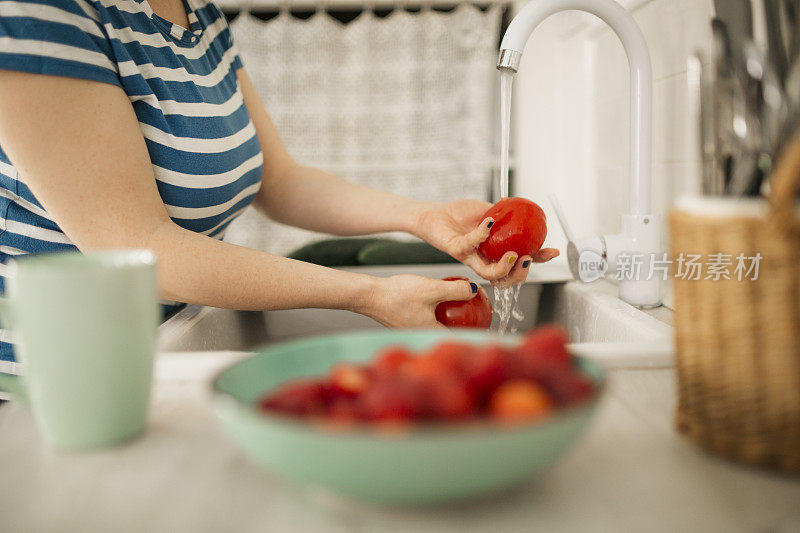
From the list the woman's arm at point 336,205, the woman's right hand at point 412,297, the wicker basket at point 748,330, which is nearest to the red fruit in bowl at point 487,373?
the wicker basket at point 748,330

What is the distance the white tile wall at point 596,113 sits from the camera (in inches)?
39.9

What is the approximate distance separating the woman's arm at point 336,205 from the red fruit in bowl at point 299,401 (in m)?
0.64

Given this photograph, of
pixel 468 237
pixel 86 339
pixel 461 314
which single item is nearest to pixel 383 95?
pixel 468 237

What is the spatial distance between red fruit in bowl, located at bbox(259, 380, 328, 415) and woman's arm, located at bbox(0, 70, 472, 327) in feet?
1.38

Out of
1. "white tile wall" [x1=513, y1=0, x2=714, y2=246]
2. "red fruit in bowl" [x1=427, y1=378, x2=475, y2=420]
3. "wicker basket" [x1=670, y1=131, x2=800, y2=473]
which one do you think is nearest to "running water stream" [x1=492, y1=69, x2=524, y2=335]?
"white tile wall" [x1=513, y1=0, x2=714, y2=246]

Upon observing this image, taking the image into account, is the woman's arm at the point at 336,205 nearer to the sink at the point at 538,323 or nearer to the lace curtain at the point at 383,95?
the sink at the point at 538,323

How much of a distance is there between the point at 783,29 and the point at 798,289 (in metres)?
0.29

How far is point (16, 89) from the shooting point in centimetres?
66

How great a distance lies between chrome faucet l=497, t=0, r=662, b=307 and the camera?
86 centimetres

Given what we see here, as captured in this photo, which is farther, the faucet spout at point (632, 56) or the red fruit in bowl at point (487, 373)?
the faucet spout at point (632, 56)

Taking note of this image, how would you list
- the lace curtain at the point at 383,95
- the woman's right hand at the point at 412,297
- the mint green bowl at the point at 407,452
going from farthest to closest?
the lace curtain at the point at 383,95, the woman's right hand at the point at 412,297, the mint green bowl at the point at 407,452

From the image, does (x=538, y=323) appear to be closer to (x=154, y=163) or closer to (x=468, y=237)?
(x=468, y=237)

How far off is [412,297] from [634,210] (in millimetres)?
341

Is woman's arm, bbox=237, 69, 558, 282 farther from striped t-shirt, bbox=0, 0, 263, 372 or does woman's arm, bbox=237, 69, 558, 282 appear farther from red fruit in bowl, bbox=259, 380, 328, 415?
red fruit in bowl, bbox=259, 380, 328, 415
